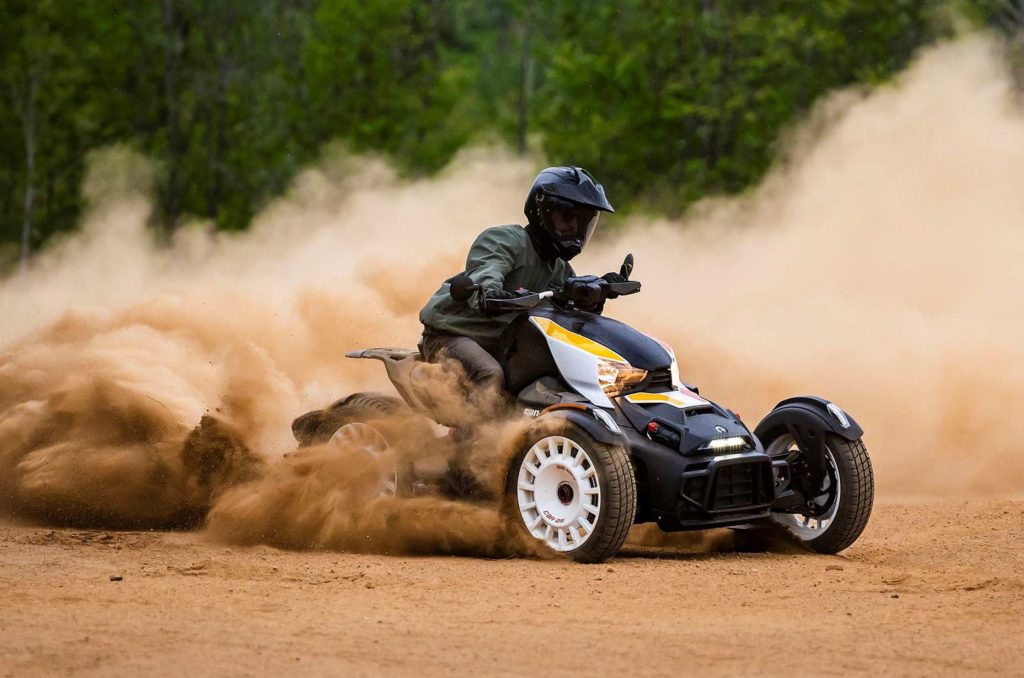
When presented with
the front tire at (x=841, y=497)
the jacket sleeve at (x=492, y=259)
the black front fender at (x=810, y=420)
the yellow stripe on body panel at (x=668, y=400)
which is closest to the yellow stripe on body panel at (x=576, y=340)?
the yellow stripe on body panel at (x=668, y=400)

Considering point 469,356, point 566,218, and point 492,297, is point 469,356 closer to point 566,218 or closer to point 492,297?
point 492,297

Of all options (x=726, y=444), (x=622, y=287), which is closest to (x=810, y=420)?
(x=726, y=444)

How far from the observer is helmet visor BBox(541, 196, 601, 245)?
10922mm

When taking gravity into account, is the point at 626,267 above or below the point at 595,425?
above

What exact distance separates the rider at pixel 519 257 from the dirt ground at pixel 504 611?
1538 mm

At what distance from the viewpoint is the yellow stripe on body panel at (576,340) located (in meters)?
10.4

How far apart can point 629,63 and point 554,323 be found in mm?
25609

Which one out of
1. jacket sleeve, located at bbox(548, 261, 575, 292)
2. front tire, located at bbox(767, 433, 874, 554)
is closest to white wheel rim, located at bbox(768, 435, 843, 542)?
front tire, located at bbox(767, 433, 874, 554)

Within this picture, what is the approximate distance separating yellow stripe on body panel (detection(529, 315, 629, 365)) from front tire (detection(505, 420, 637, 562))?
70 centimetres

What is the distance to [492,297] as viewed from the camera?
10461 mm

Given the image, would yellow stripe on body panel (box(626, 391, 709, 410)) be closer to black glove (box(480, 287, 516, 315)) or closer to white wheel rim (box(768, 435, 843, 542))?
white wheel rim (box(768, 435, 843, 542))

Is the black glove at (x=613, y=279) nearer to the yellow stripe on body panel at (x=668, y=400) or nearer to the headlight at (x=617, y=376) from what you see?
the headlight at (x=617, y=376)

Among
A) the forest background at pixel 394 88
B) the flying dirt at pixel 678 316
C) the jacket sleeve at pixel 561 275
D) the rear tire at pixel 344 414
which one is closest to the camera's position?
the jacket sleeve at pixel 561 275

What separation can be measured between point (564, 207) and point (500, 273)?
2.20 feet
